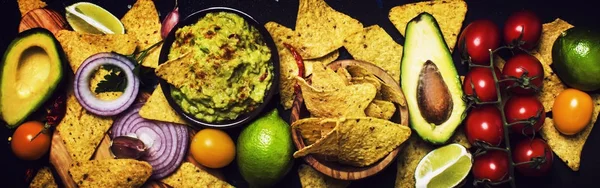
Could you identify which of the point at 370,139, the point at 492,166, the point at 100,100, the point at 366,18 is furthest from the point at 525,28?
the point at 100,100

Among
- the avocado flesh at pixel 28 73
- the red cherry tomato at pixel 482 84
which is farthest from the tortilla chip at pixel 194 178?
the red cherry tomato at pixel 482 84

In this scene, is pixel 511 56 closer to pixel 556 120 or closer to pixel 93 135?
pixel 556 120

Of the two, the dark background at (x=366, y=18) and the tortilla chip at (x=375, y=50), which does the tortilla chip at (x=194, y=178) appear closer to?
the dark background at (x=366, y=18)

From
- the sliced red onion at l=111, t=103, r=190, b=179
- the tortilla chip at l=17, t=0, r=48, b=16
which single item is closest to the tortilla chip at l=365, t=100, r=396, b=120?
the sliced red onion at l=111, t=103, r=190, b=179


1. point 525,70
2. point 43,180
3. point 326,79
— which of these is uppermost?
point 525,70

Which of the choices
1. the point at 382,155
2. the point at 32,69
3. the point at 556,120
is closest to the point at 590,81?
the point at 556,120

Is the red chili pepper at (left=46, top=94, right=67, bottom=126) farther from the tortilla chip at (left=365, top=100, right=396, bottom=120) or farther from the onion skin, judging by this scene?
the tortilla chip at (left=365, top=100, right=396, bottom=120)

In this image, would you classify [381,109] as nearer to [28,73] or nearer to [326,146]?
[326,146]
